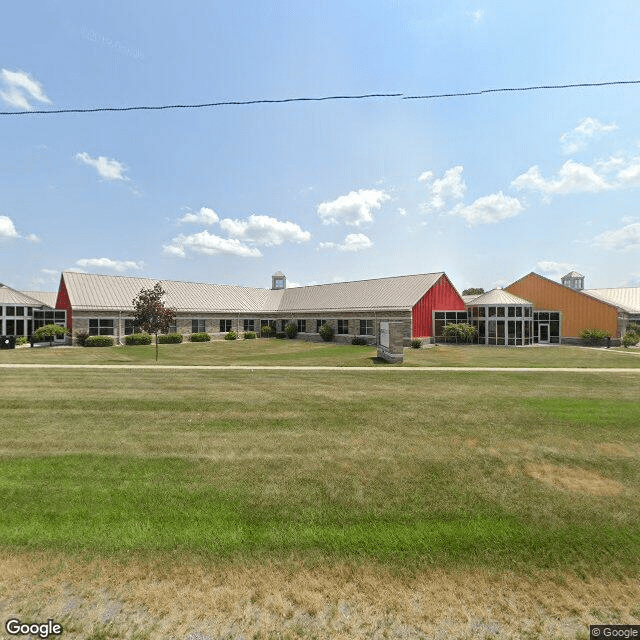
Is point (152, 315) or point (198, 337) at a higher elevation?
point (152, 315)

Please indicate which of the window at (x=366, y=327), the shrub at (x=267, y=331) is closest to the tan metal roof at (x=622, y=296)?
the window at (x=366, y=327)

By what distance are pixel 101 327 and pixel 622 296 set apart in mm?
60595

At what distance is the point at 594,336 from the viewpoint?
1460 inches

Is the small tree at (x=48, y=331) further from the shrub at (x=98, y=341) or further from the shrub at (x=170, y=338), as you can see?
the shrub at (x=170, y=338)

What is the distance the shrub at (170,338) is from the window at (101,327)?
185 inches

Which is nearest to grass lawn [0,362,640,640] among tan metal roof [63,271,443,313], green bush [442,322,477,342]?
green bush [442,322,477,342]

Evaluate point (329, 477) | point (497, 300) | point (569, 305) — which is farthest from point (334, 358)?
point (569, 305)

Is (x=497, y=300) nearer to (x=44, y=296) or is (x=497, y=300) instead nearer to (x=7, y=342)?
(x=7, y=342)

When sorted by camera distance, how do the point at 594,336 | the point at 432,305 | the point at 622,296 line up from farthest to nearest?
the point at 622,296, the point at 432,305, the point at 594,336

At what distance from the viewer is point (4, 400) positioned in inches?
467

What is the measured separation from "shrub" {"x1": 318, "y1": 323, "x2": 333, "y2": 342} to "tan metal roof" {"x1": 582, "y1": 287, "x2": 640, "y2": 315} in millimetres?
30910

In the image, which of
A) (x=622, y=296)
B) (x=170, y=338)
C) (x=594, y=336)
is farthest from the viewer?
(x=622, y=296)

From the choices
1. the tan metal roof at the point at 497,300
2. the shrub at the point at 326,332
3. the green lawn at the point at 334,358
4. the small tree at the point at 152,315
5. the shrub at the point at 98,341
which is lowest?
the green lawn at the point at 334,358

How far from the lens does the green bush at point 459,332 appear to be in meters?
37.2
